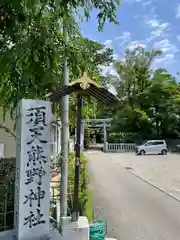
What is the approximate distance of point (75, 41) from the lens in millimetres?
3895

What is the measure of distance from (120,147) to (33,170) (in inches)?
1075

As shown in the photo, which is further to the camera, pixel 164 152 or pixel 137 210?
pixel 164 152

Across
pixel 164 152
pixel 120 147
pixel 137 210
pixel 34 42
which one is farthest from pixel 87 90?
pixel 120 147

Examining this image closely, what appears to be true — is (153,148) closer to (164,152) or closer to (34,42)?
(164,152)

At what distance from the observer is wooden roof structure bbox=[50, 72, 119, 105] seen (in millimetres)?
3604

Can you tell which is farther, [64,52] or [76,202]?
[76,202]

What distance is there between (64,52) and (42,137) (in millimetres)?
1136

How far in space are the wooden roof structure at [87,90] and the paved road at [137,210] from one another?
2.96m

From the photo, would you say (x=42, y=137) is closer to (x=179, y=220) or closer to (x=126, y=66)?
(x=179, y=220)

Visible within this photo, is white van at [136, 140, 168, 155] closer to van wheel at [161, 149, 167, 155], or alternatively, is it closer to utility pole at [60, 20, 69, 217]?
van wheel at [161, 149, 167, 155]

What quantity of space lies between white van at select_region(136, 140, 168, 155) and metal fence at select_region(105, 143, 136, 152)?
3.45 m

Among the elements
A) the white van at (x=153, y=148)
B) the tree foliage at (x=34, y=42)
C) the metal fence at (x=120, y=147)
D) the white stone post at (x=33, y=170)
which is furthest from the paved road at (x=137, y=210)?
the metal fence at (x=120, y=147)

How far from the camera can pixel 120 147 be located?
3058cm

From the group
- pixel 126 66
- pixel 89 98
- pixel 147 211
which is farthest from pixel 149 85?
pixel 89 98
